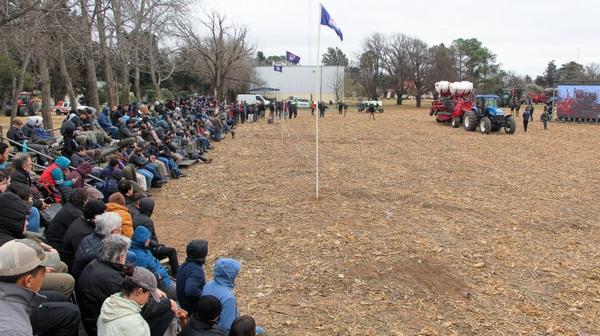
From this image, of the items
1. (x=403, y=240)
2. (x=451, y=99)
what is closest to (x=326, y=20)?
(x=403, y=240)

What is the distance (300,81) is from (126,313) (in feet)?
258

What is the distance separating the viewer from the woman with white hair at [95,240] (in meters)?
4.39

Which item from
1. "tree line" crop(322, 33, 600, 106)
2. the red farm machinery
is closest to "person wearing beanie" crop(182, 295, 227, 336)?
the red farm machinery

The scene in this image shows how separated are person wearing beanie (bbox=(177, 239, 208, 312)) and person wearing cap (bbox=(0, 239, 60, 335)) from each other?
5.36 ft

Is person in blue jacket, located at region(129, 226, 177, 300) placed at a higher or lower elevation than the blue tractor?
lower

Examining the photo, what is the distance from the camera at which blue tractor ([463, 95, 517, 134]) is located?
24438 mm

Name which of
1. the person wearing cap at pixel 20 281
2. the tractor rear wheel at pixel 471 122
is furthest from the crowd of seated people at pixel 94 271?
the tractor rear wheel at pixel 471 122

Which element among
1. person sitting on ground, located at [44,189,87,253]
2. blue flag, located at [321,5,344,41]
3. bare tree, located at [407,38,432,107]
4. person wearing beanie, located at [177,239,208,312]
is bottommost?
person wearing beanie, located at [177,239,208,312]

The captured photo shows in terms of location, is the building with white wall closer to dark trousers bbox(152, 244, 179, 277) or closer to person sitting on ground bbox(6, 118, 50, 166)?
person sitting on ground bbox(6, 118, 50, 166)

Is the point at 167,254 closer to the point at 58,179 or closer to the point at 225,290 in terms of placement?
the point at 225,290

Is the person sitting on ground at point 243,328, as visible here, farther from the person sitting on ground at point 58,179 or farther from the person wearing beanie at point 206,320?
the person sitting on ground at point 58,179

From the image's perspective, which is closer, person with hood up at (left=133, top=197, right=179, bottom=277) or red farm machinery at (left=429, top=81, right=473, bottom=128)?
person with hood up at (left=133, top=197, right=179, bottom=277)

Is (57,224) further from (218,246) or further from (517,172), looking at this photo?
(517,172)

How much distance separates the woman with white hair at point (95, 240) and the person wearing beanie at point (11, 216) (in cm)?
52
